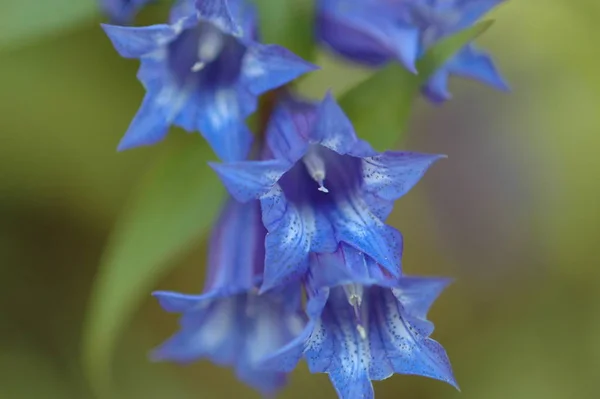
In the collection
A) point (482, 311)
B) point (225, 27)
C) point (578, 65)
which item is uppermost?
point (225, 27)

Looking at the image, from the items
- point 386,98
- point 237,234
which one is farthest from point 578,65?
point 237,234

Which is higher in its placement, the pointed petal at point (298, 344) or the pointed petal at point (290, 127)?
the pointed petal at point (290, 127)

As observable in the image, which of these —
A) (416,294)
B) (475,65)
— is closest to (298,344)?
(416,294)

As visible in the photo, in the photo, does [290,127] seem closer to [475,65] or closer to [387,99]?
[387,99]

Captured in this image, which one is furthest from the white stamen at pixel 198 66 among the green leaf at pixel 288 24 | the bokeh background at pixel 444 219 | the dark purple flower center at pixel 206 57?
the bokeh background at pixel 444 219

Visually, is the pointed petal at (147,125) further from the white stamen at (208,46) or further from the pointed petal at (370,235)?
the pointed petal at (370,235)

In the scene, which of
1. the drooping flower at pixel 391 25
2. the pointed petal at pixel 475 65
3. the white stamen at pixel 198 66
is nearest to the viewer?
the white stamen at pixel 198 66

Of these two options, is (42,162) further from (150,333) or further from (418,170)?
(418,170)

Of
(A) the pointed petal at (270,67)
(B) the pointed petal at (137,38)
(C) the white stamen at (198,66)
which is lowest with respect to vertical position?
(C) the white stamen at (198,66)
